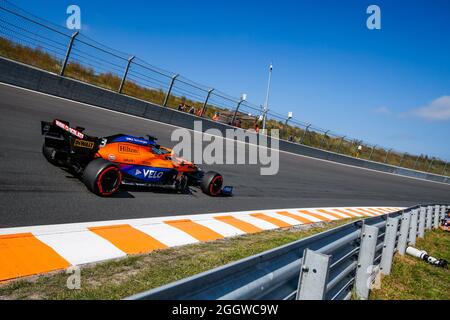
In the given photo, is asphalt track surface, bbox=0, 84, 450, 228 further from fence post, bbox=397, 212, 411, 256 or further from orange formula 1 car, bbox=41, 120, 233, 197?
fence post, bbox=397, 212, 411, 256

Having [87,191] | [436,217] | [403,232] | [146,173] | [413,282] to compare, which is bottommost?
[87,191]

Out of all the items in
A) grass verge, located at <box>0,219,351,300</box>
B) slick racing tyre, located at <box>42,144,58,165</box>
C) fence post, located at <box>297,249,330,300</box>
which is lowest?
grass verge, located at <box>0,219,351,300</box>

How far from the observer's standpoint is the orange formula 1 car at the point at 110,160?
6078mm

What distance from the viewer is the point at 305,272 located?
298cm

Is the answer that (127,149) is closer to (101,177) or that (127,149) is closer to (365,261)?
(101,177)

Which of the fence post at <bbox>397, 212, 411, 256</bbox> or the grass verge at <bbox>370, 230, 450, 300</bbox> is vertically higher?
the fence post at <bbox>397, 212, 411, 256</bbox>

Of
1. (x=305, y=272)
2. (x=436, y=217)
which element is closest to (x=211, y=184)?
(x=305, y=272)

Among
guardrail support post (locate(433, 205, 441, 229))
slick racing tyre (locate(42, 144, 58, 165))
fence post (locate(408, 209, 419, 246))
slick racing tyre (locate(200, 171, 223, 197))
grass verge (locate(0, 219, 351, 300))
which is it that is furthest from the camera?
guardrail support post (locate(433, 205, 441, 229))

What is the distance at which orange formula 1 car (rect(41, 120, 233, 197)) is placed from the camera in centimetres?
608

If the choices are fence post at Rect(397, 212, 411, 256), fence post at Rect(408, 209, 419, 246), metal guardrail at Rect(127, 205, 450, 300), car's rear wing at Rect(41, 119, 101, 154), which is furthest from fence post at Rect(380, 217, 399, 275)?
car's rear wing at Rect(41, 119, 101, 154)

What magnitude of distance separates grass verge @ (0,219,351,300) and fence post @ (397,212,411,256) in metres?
2.78

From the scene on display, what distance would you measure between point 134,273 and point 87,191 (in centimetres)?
280

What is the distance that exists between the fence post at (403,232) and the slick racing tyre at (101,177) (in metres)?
5.12
